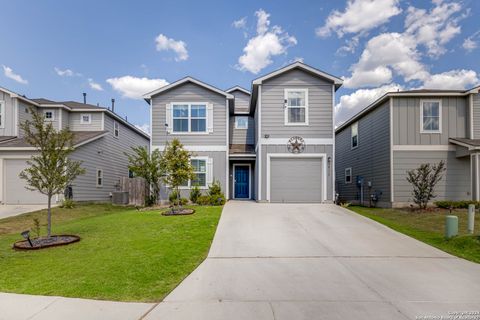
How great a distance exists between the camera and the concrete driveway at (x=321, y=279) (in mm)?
3945

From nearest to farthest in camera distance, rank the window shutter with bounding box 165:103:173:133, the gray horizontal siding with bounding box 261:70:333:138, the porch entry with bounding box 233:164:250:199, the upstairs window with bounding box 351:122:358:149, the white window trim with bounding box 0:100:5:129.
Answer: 1. the gray horizontal siding with bounding box 261:70:333:138
2. the window shutter with bounding box 165:103:173:133
3. the porch entry with bounding box 233:164:250:199
4. the white window trim with bounding box 0:100:5:129
5. the upstairs window with bounding box 351:122:358:149

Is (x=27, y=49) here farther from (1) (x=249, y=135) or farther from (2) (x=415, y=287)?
(2) (x=415, y=287)

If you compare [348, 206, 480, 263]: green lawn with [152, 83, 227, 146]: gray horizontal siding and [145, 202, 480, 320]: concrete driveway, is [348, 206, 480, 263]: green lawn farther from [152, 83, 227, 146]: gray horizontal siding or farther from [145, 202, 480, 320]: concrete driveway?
[152, 83, 227, 146]: gray horizontal siding

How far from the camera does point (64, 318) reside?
358cm

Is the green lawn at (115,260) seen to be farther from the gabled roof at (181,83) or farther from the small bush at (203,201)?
the gabled roof at (181,83)

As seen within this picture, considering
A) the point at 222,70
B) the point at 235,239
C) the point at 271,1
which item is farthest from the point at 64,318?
the point at 222,70

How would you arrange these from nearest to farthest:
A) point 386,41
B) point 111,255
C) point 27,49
Answer: point 111,255 → point 27,49 → point 386,41

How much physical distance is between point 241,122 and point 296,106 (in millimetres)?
4868

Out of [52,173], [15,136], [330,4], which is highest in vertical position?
[330,4]

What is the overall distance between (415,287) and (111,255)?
600 centimetres

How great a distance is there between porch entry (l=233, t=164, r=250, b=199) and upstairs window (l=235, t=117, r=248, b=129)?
2.80 meters

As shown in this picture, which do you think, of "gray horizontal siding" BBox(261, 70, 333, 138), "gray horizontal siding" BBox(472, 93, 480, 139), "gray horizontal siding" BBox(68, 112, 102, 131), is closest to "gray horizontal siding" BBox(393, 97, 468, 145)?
"gray horizontal siding" BBox(472, 93, 480, 139)

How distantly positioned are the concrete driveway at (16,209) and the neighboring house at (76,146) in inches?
12.5

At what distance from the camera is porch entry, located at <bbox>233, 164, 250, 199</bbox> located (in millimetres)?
17141
